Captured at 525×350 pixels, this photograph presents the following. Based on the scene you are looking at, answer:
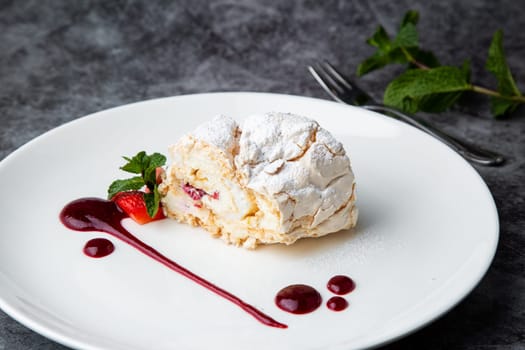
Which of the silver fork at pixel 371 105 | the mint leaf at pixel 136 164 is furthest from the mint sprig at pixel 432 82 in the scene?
the mint leaf at pixel 136 164

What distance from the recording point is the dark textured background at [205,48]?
4.98 meters

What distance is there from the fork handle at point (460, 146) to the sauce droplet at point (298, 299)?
5.24 ft

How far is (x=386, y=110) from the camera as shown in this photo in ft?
15.0

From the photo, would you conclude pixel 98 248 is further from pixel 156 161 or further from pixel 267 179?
pixel 267 179

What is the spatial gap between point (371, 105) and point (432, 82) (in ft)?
1.27

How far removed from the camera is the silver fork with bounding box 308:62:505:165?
4.27 metres

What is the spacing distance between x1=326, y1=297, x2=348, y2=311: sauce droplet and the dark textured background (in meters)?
1.97

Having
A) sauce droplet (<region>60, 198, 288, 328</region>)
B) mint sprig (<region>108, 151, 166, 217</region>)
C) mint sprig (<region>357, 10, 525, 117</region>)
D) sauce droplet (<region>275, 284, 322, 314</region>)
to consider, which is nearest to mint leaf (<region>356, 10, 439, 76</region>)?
mint sprig (<region>357, 10, 525, 117</region>)

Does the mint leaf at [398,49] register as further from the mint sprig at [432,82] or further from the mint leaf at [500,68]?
the mint leaf at [500,68]

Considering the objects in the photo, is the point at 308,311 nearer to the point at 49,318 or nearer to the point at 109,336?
the point at 109,336

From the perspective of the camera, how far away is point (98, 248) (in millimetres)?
3307

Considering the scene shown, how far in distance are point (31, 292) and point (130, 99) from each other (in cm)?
229

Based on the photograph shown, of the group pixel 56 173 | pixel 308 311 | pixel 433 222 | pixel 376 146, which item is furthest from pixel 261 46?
pixel 308 311

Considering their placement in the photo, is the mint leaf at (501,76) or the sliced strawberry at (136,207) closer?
the sliced strawberry at (136,207)
